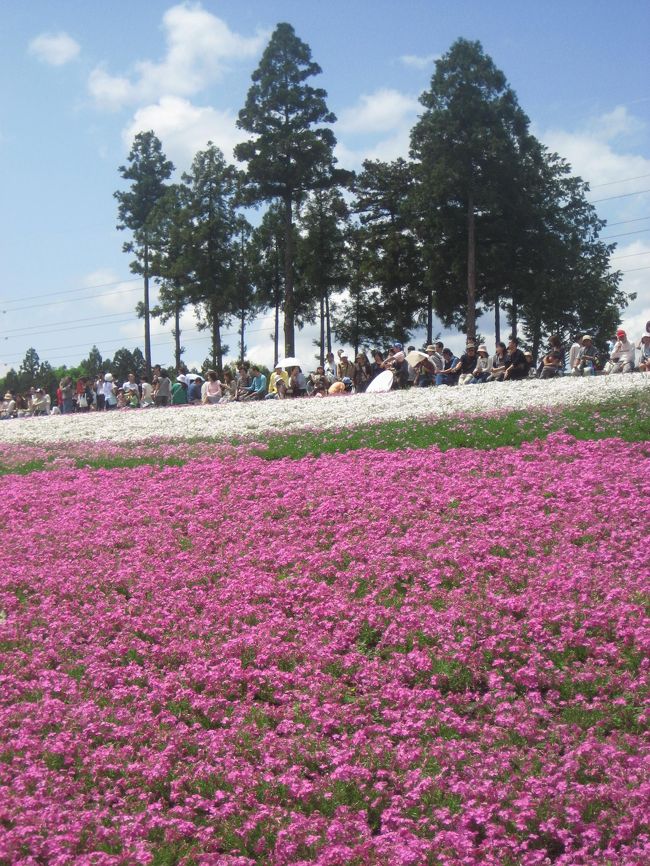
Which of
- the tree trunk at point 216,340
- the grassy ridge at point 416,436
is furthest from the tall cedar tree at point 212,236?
the grassy ridge at point 416,436

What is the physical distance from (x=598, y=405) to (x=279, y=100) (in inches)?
1530

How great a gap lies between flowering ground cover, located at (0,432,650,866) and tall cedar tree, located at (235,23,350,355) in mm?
38951

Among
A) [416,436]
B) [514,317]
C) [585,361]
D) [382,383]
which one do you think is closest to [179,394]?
[382,383]

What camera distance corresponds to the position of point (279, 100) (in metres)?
51.7

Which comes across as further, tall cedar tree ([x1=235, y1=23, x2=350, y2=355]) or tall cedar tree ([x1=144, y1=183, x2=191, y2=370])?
tall cedar tree ([x1=144, y1=183, x2=191, y2=370])

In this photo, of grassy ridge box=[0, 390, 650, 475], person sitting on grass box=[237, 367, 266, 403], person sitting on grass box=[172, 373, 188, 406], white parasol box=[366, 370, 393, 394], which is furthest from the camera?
person sitting on grass box=[172, 373, 188, 406]

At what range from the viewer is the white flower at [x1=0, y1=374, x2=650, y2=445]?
20109mm

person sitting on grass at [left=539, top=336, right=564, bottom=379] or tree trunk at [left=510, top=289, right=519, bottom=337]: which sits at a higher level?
tree trunk at [left=510, top=289, right=519, bottom=337]

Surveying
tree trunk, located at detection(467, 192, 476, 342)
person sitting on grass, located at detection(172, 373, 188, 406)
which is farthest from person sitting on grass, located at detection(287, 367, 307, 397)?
tree trunk, located at detection(467, 192, 476, 342)

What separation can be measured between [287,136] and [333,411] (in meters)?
32.2

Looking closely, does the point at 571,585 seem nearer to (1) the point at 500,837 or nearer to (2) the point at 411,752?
(2) the point at 411,752

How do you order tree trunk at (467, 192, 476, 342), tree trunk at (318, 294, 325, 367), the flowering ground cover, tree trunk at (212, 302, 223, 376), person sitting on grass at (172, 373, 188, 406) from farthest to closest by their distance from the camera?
tree trunk at (318, 294, 325, 367)
tree trunk at (212, 302, 223, 376)
tree trunk at (467, 192, 476, 342)
person sitting on grass at (172, 373, 188, 406)
the flowering ground cover

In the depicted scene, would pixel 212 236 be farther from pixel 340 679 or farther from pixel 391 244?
pixel 340 679

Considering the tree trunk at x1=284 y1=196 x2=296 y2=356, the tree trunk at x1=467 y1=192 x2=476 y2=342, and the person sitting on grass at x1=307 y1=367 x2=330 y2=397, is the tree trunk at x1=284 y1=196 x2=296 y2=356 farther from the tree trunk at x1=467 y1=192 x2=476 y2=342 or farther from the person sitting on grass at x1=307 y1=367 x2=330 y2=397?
the person sitting on grass at x1=307 y1=367 x2=330 y2=397
